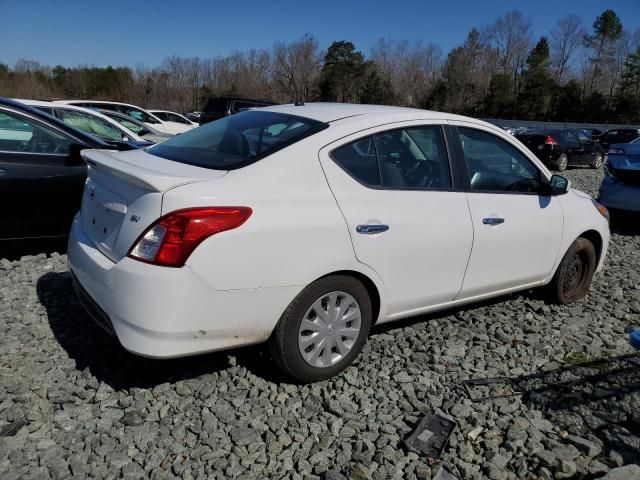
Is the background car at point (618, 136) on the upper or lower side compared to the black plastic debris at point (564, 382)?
upper

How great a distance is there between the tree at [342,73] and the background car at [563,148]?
5098 cm

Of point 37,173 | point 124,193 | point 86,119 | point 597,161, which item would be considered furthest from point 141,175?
point 597,161

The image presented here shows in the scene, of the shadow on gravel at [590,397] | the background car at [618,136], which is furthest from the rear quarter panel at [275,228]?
the background car at [618,136]

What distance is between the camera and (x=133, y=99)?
67.4 m

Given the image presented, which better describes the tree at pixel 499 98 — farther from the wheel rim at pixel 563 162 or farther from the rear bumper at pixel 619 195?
the rear bumper at pixel 619 195

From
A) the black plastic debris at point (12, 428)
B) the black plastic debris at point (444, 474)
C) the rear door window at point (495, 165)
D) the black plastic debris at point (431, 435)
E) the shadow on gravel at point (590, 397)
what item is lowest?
the black plastic debris at point (12, 428)

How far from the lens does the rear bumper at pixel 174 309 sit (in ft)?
8.16

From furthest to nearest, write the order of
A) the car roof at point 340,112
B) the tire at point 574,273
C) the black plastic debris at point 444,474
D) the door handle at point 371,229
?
the tire at point 574,273 < the car roof at point 340,112 < the door handle at point 371,229 < the black plastic debris at point 444,474

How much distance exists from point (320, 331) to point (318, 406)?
1.37ft

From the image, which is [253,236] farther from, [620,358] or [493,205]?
[620,358]

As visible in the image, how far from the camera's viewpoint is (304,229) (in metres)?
2.73

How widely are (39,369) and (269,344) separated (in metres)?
1.45

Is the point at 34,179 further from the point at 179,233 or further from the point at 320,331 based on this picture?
the point at 320,331

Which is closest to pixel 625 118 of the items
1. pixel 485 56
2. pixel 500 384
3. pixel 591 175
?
pixel 485 56
